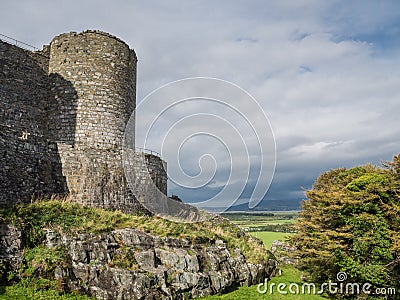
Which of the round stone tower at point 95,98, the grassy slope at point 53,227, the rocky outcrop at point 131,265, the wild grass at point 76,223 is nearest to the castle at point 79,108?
the round stone tower at point 95,98

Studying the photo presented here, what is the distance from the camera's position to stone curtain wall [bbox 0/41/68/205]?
54.0ft

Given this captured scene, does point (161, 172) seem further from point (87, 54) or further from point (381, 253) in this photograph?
point (381, 253)

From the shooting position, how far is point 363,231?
20953 millimetres

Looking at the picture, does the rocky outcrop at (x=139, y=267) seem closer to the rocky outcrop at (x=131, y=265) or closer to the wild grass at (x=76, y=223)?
the rocky outcrop at (x=131, y=265)

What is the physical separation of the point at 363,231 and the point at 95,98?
17.6 meters

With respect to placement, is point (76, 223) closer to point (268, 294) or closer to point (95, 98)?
point (95, 98)

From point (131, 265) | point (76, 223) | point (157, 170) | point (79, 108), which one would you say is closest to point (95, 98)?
point (79, 108)

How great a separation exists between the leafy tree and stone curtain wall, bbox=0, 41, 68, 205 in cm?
1579

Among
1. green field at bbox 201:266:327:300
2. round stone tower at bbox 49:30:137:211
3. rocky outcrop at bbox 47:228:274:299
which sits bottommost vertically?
green field at bbox 201:266:327:300

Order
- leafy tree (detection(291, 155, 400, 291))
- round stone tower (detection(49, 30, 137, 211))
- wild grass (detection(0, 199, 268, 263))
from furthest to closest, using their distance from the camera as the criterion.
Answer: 1. round stone tower (detection(49, 30, 137, 211))
2. leafy tree (detection(291, 155, 400, 291))
3. wild grass (detection(0, 199, 268, 263))

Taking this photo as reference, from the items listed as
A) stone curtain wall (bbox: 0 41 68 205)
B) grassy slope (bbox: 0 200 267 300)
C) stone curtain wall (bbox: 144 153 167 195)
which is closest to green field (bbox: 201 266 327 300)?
grassy slope (bbox: 0 200 267 300)

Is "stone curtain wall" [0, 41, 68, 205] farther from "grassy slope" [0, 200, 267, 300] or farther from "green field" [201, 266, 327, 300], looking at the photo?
"green field" [201, 266, 327, 300]

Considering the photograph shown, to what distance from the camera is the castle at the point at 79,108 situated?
64.0 ft

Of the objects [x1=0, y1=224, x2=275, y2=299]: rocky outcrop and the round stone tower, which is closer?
[x1=0, y1=224, x2=275, y2=299]: rocky outcrop
